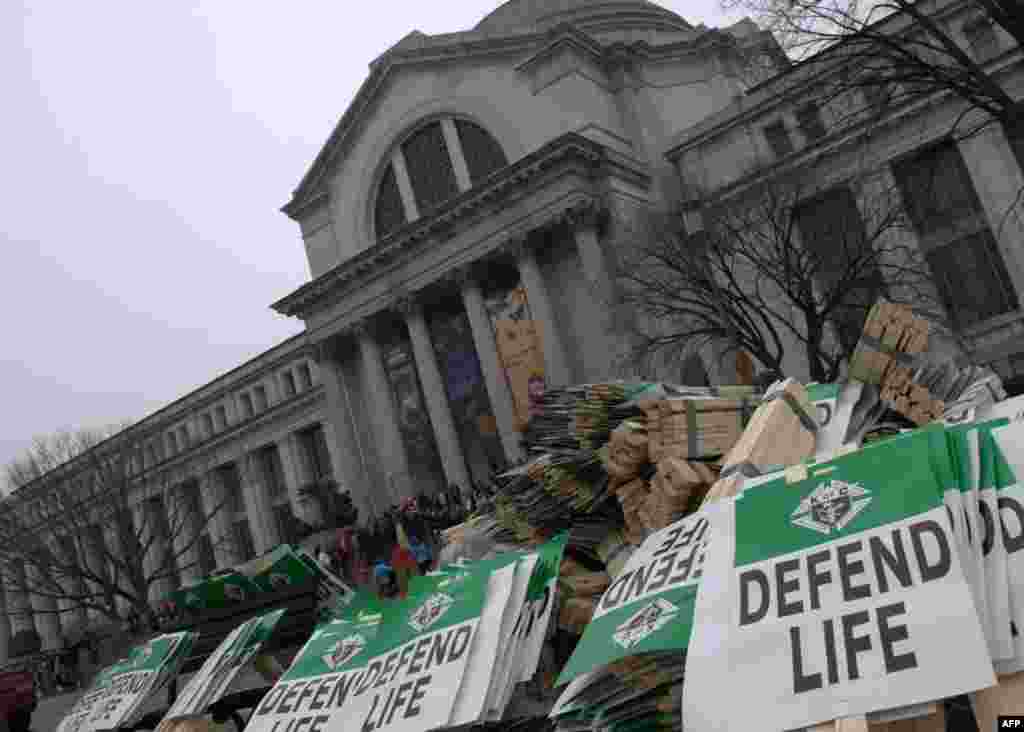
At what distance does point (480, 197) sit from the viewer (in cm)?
3394

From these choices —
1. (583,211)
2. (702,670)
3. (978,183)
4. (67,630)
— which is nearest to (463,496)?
(583,211)

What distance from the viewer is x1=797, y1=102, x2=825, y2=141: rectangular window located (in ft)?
104

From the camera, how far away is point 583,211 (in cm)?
3189

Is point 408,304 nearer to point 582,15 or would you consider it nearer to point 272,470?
point 582,15

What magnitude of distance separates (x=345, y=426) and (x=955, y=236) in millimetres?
28758

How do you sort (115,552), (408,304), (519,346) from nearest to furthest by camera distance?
(519,346)
(408,304)
(115,552)

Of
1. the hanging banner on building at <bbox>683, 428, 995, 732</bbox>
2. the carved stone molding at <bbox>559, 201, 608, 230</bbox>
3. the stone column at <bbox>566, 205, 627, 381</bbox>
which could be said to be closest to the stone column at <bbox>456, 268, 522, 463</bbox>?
the stone column at <bbox>566, 205, 627, 381</bbox>

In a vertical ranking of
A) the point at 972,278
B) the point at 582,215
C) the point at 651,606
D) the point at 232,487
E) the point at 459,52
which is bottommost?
the point at 651,606

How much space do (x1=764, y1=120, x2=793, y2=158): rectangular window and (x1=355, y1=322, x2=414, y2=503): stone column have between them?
20.3m

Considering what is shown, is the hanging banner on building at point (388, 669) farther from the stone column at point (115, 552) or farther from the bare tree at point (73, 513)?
the stone column at point (115, 552)

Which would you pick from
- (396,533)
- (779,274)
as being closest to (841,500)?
(396,533)

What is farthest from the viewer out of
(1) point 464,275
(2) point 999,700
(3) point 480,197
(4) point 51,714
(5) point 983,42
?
(1) point 464,275

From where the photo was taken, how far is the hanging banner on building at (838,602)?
2.36 m

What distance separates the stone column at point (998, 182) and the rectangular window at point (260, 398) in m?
47.9
